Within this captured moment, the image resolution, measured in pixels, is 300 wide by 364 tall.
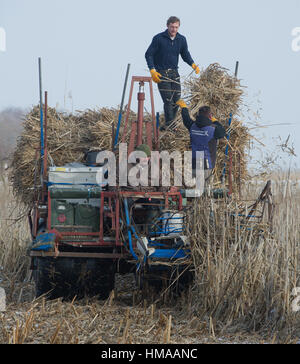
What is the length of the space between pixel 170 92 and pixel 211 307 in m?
3.90

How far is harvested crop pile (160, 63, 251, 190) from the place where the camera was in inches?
347

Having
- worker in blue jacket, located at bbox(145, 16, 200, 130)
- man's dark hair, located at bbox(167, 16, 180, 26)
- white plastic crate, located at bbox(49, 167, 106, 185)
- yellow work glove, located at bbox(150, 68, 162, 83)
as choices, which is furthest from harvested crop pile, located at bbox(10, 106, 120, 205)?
man's dark hair, located at bbox(167, 16, 180, 26)

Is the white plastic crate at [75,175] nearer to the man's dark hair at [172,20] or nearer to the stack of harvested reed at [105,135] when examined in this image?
the stack of harvested reed at [105,135]

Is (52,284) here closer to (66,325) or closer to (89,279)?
(89,279)

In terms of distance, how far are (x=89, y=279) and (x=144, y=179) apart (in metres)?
1.36

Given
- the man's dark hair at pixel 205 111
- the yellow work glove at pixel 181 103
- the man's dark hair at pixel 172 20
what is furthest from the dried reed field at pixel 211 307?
the man's dark hair at pixel 172 20

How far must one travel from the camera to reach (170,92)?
9.45m

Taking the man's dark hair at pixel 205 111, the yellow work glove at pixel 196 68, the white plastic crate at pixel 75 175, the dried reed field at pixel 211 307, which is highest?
the yellow work glove at pixel 196 68

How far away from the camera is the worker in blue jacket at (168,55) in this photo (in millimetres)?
9617

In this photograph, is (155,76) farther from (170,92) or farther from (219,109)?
(219,109)

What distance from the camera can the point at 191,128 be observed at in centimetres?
845

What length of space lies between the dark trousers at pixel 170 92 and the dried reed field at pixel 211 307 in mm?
2553

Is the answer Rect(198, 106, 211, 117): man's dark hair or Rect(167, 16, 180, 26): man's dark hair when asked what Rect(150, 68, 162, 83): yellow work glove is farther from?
Rect(198, 106, 211, 117): man's dark hair

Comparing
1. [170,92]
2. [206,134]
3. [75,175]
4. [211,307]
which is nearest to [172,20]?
[170,92]
